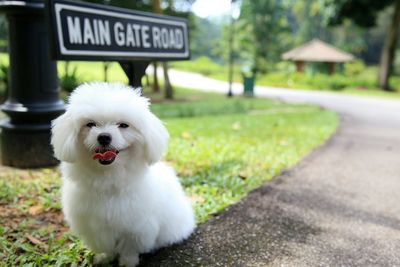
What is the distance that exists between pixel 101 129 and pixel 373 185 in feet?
12.6

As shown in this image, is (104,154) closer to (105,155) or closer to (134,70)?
(105,155)

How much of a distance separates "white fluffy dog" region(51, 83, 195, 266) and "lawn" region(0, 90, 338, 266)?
424mm

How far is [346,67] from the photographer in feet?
141

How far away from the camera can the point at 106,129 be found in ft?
7.79

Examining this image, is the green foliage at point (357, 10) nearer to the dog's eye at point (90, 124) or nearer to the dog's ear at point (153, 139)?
the dog's ear at point (153, 139)

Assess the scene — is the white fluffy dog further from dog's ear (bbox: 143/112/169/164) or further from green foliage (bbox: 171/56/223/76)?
green foliage (bbox: 171/56/223/76)

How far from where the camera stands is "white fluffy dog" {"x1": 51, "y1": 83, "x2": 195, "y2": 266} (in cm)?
239

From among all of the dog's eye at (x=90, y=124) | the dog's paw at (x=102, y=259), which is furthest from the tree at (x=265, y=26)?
the dog's eye at (x=90, y=124)

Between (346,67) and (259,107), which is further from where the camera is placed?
(346,67)

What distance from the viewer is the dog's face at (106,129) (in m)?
2.37

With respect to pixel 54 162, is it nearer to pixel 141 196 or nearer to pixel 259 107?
pixel 141 196

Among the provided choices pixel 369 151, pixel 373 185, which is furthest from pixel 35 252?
pixel 369 151

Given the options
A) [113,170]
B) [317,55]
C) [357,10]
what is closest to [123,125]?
[113,170]

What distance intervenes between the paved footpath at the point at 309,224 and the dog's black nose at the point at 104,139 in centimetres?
101
